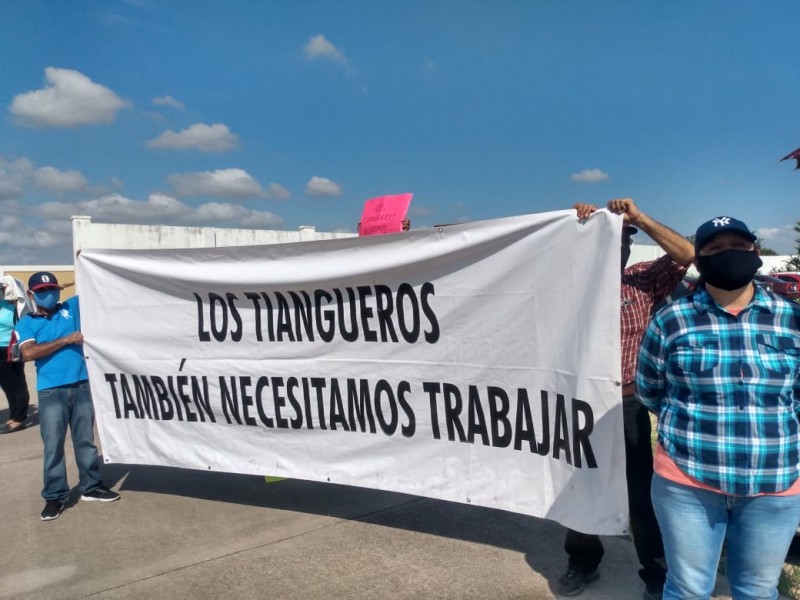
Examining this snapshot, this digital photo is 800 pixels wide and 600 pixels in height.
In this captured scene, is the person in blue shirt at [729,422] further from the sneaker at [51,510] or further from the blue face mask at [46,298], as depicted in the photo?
the blue face mask at [46,298]

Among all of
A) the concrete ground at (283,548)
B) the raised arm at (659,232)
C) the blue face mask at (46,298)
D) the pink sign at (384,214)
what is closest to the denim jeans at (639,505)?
the concrete ground at (283,548)

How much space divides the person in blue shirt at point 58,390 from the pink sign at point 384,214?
7.96 ft

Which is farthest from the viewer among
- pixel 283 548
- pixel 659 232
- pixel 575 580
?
pixel 283 548

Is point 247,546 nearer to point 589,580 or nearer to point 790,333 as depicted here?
point 589,580

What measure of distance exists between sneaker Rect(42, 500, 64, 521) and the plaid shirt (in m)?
4.40

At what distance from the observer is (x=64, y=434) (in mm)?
4852

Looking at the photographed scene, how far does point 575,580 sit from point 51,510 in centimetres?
375

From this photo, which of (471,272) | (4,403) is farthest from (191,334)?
(4,403)

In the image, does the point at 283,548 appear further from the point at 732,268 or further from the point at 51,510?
the point at 732,268

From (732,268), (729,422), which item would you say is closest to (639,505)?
(729,422)

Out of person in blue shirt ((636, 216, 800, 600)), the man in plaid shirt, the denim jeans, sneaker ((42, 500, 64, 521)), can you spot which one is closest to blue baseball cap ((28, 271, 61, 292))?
sneaker ((42, 500, 64, 521))

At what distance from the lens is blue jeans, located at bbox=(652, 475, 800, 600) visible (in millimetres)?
2271

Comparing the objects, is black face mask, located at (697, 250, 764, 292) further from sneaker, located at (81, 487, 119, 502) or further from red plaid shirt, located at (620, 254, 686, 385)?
sneaker, located at (81, 487, 119, 502)

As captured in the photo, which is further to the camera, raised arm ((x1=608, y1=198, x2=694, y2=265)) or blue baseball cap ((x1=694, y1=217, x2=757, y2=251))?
raised arm ((x1=608, y1=198, x2=694, y2=265))
